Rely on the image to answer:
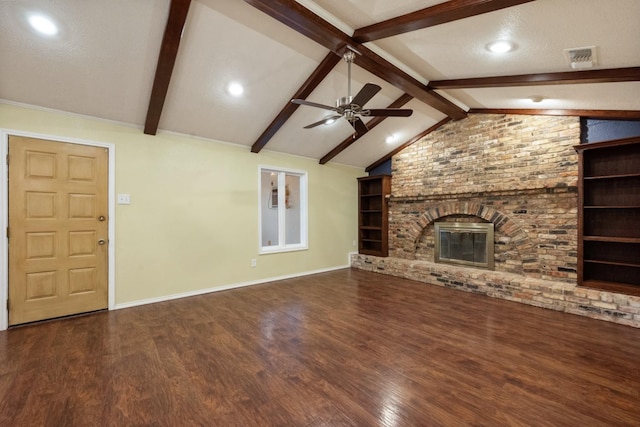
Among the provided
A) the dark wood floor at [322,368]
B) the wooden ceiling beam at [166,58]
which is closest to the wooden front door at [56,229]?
the dark wood floor at [322,368]

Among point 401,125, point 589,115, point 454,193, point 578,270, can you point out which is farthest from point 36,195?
point 589,115

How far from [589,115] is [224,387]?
5.32 m

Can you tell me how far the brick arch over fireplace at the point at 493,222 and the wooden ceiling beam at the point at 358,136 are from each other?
1.97 meters

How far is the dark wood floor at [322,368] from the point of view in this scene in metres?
1.79

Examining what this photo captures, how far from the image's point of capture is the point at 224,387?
2.08 meters

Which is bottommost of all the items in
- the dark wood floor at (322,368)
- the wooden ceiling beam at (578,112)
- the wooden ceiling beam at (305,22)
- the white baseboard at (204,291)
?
the dark wood floor at (322,368)

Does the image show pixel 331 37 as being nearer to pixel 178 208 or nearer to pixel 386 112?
pixel 386 112

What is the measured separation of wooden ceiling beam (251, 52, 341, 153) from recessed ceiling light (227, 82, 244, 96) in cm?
64

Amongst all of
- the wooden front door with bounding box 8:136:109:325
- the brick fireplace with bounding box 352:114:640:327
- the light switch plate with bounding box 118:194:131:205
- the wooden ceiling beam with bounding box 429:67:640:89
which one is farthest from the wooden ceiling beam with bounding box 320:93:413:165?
the wooden front door with bounding box 8:136:109:325

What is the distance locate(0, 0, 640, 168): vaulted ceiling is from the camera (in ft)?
7.66

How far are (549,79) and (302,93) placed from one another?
9.06ft

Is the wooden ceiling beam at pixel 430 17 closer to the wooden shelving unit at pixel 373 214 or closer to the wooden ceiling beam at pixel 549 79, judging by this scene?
the wooden ceiling beam at pixel 549 79

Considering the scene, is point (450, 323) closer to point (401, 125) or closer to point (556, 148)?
point (556, 148)

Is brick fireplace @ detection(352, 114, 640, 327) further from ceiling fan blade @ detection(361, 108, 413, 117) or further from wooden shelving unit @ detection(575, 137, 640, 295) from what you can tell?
ceiling fan blade @ detection(361, 108, 413, 117)
